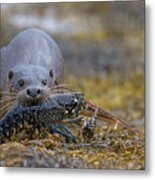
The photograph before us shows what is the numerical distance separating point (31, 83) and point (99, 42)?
1073 mm

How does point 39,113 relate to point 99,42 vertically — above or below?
below

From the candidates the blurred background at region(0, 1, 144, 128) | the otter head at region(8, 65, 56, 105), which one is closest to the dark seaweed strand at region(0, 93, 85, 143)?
the otter head at region(8, 65, 56, 105)

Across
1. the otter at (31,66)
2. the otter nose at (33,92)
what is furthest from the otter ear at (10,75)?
the otter nose at (33,92)

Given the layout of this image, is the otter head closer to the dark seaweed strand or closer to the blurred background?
the dark seaweed strand

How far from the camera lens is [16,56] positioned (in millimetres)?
4402

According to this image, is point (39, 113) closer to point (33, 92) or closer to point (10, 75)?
point (33, 92)

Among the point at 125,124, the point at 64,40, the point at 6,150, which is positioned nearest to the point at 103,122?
the point at 125,124

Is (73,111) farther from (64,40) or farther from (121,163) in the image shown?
(64,40)

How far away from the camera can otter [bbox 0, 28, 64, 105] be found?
429 centimetres

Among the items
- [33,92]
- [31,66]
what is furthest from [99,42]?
[33,92]

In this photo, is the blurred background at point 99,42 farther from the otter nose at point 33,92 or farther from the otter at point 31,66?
the otter nose at point 33,92

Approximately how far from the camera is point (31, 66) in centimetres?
436

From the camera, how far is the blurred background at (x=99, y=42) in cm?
447

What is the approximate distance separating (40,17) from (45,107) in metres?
0.56
